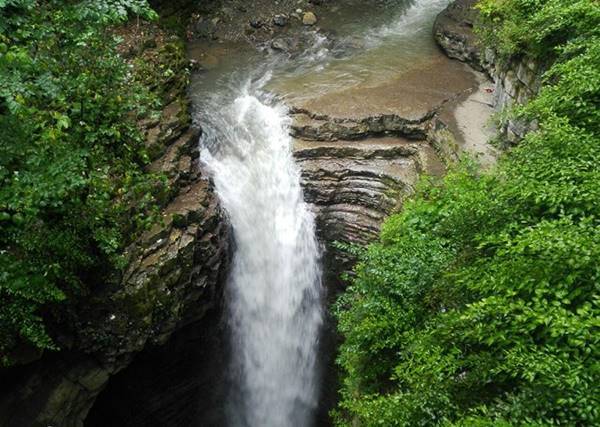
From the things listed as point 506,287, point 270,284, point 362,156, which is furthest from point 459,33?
point 506,287

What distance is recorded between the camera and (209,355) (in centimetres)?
876

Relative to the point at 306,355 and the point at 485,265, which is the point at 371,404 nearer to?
the point at 485,265

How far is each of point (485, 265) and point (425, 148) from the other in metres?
5.10

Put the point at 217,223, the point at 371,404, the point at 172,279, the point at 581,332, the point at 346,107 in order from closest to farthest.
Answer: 1. the point at 581,332
2. the point at 371,404
3. the point at 172,279
4. the point at 217,223
5. the point at 346,107

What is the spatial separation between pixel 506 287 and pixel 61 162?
475 cm

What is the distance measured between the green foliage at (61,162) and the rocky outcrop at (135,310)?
1.17ft

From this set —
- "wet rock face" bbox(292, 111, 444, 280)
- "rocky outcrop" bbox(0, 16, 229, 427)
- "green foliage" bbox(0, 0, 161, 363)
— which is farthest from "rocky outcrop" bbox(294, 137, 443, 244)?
"green foliage" bbox(0, 0, 161, 363)

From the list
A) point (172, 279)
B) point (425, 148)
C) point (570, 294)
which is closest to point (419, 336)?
point (570, 294)

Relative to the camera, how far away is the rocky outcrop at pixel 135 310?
6523 millimetres

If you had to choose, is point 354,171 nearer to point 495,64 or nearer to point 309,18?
point 495,64

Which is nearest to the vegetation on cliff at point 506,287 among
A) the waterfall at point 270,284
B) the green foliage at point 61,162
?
the waterfall at point 270,284

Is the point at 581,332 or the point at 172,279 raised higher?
the point at 581,332

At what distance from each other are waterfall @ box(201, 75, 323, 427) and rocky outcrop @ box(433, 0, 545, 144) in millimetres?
3949

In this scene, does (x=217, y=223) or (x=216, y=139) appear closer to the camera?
(x=217, y=223)
